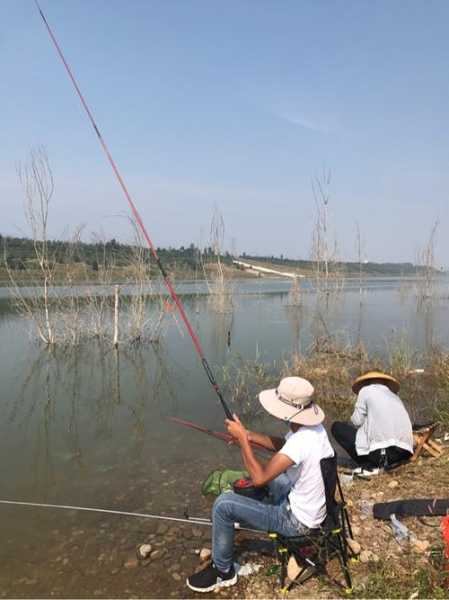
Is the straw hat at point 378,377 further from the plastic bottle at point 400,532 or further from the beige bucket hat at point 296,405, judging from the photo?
the beige bucket hat at point 296,405

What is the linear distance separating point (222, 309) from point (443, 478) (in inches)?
633

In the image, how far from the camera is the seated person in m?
4.47

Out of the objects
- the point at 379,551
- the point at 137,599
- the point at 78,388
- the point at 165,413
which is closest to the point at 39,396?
the point at 78,388

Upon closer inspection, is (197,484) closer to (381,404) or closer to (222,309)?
(381,404)

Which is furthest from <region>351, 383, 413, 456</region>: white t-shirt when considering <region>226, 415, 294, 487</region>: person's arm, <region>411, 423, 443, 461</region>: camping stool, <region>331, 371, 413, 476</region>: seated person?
<region>226, 415, 294, 487</region>: person's arm

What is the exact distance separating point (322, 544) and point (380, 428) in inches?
72.6

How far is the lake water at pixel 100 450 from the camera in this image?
3.62 m

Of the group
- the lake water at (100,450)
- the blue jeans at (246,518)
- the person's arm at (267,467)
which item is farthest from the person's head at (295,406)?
the lake water at (100,450)

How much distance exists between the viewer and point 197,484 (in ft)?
16.6

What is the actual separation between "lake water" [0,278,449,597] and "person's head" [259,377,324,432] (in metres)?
1.65

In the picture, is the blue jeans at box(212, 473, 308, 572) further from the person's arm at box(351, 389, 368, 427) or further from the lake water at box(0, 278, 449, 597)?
the person's arm at box(351, 389, 368, 427)

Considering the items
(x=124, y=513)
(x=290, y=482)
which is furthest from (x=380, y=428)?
(x=124, y=513)

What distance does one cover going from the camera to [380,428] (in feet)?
14.7

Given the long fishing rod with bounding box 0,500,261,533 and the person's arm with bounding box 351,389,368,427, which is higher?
the person's arm with bounding box 351,389,368,427
